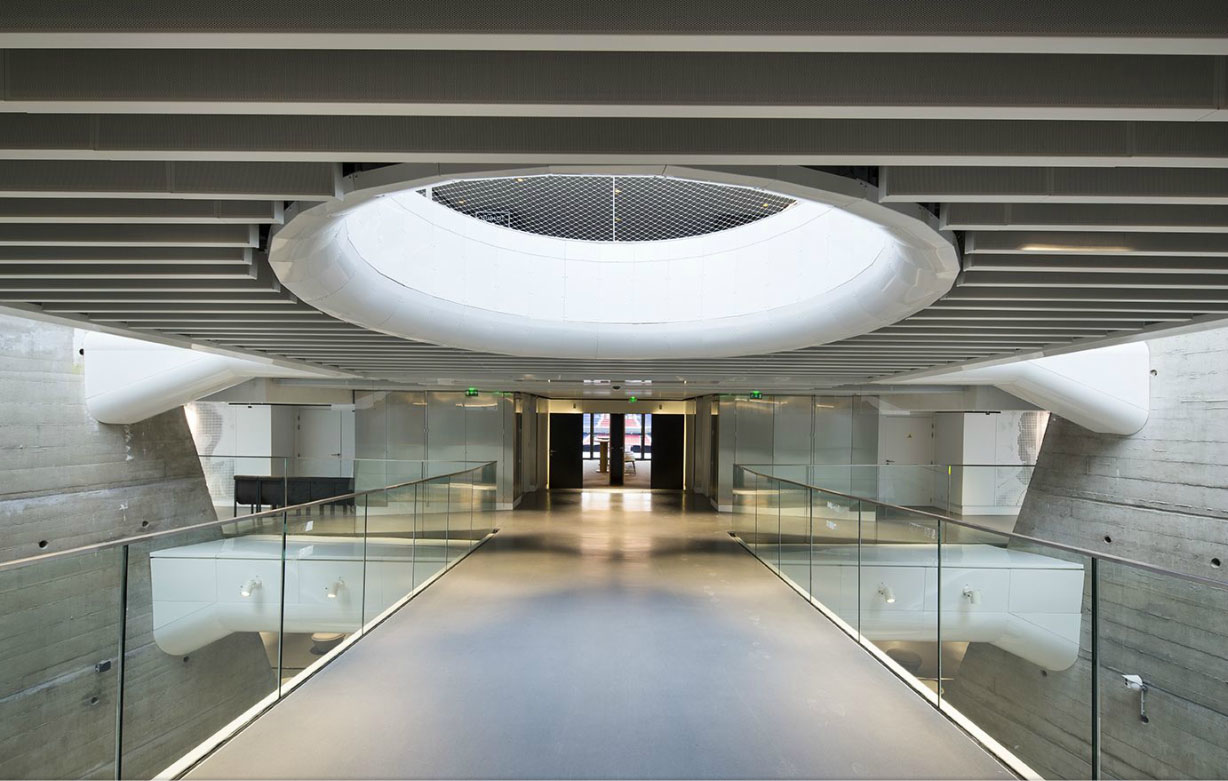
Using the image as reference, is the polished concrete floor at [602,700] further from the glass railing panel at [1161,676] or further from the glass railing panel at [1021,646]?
the glass railing panel at [1161,676]

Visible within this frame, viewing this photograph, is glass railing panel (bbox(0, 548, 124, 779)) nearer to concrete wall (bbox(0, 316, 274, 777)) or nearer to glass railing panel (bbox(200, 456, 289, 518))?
concrete wall (bbox(0, 316, 274, 777))

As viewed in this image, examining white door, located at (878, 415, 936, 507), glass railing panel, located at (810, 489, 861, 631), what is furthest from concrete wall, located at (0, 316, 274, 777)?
white door, located at (878, 415, 936, 507)

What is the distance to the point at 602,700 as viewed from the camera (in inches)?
161

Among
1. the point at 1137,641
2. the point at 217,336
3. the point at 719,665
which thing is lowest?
the point at 719,665

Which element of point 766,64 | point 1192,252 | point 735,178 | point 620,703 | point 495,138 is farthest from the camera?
point 620,703

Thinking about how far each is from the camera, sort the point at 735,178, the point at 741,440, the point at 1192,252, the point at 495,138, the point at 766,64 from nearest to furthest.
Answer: the point at 766,64, the point at 495,138, the point at 735,178, the point at 1192,252, the point at 741,440

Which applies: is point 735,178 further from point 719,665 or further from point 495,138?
point 719,665

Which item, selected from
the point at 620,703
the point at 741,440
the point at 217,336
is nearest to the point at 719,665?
the point at 620,703

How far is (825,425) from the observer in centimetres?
1489

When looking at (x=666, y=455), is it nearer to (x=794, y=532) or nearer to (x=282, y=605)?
(x=794, y=532)

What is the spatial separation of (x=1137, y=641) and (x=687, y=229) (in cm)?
724

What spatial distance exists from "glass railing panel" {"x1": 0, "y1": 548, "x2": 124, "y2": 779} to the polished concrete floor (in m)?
0.54

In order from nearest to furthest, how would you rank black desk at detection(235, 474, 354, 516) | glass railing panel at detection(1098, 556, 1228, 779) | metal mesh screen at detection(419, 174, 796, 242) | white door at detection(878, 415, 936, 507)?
glass railing panel at detection(1098, 556, 1228, 779), metal mesh screen at detection(419, 174, 796, 242), black desk at detection(235, 474, 354, 516), white door at detection(878, 415, 936, 507)

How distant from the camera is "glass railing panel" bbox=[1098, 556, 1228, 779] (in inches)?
93.0
